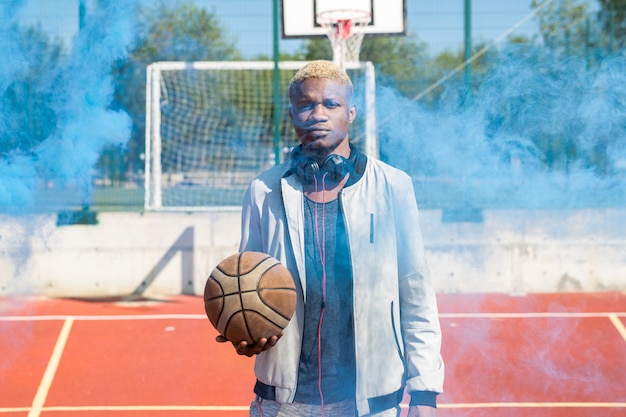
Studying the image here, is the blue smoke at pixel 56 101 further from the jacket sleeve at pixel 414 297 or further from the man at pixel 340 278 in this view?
the jacket sleeve at pixel 414 297

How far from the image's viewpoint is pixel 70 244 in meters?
10.0

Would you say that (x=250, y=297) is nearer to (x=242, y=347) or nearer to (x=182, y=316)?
(x=242, y=347)

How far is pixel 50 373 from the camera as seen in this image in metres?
6.82

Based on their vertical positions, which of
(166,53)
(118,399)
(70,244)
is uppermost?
(166,53)

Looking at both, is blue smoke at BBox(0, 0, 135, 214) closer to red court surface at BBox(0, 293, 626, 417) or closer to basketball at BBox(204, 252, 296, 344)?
basketball at BBox(204, 252, 296, 344)

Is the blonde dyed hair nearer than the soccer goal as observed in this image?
Yes

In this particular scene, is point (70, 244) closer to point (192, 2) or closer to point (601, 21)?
point (192, 2)

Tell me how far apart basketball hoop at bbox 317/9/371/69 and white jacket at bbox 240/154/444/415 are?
7126 millimetres

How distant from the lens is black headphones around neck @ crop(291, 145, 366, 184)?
2.67 meters

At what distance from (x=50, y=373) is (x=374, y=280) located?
16.3 ft

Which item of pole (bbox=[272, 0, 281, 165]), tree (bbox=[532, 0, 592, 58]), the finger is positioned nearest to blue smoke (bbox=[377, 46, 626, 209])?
tree (bbox=[532, 0, 592, 58])

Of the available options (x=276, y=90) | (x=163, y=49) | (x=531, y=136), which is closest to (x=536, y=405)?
(x=531, y=136)

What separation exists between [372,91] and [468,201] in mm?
2194

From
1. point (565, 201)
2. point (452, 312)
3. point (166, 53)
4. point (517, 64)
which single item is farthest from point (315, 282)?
point (166, 53)
